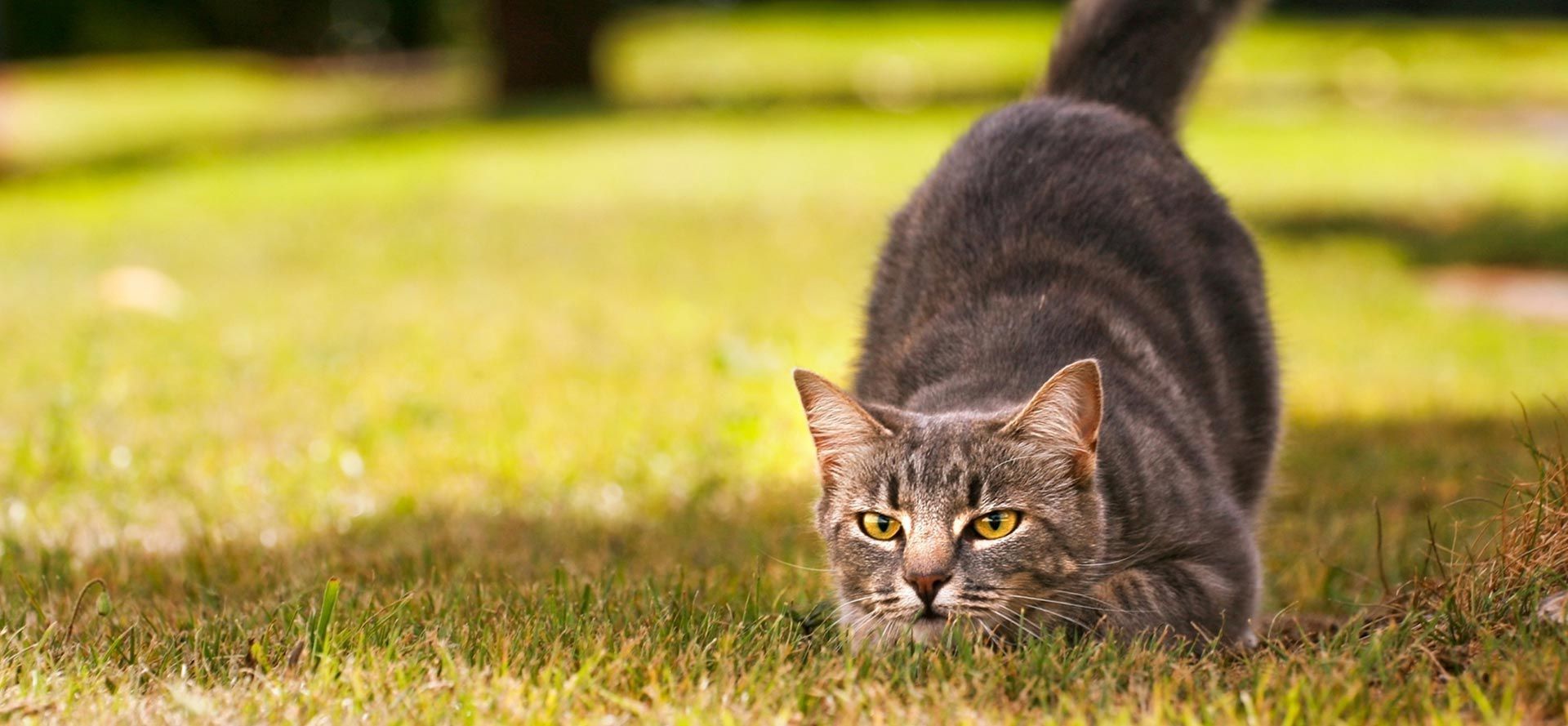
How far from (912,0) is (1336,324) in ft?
69.0

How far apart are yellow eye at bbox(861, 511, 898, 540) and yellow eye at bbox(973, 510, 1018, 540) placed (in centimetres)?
16

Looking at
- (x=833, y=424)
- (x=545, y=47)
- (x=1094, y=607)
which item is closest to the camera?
(x=1094, y=607)

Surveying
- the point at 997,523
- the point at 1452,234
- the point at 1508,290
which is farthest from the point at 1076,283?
the point at 1452,234

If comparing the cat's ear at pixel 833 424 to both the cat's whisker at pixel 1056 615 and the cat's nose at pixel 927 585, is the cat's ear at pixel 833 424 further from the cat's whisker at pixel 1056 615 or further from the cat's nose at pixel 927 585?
the cat's whisker at pixel 1056 615

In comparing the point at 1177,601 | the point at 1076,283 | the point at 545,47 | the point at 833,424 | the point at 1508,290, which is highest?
the point at 1076,283

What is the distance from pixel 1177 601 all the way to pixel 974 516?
1.55 feet

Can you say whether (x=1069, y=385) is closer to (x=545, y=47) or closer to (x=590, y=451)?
(x=590, y=451)

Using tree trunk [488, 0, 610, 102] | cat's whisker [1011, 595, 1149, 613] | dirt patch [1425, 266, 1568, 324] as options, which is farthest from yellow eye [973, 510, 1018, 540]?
tree trunk [488, 0, 610, 102]

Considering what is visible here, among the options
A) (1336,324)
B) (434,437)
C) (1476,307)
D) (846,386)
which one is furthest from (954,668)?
(1476,307)

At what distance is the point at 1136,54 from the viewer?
4297 mm

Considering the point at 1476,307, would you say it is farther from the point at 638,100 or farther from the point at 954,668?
the point at 638,100

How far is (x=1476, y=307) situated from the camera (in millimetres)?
8117

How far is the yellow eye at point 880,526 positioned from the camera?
9.54 ft

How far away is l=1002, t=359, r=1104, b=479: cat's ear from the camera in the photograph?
9.14 feet
